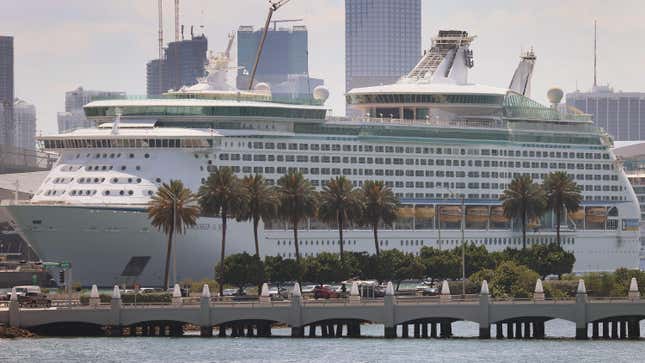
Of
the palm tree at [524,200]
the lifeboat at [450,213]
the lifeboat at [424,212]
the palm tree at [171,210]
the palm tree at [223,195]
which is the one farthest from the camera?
the lifeboat at [450,213]

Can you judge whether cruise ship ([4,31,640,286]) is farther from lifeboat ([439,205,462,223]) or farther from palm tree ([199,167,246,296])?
palm tree ([199,167,246,296])

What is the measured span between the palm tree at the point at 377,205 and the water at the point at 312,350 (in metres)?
38.4

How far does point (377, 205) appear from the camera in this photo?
15488 centimetres

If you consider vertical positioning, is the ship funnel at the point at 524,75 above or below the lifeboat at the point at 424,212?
above

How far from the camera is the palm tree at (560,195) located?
168250 mm

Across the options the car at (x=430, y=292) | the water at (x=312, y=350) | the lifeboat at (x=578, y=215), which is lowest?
the water at (x=312, y=350)

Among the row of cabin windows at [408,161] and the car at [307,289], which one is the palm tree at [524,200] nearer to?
the row of cabin windows at [408,161]

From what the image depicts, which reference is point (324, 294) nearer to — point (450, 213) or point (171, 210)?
point (171, 210)

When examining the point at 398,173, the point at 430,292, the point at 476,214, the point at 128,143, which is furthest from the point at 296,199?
the point at 476,214

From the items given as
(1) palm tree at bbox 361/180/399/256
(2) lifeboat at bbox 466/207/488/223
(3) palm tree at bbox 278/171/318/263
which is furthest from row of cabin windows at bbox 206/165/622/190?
(1) palm tree at bbox 361/180/399/256

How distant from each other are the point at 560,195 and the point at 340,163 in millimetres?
18053

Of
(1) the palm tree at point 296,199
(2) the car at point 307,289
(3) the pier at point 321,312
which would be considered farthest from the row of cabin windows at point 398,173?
(3) the pier at point 321,312

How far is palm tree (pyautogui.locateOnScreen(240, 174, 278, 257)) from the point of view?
5625 inches

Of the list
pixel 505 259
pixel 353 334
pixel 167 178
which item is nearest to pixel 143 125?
pixel 167 178
